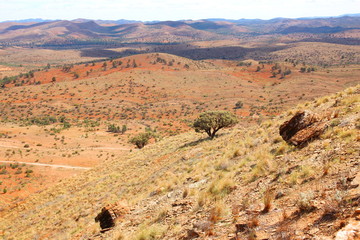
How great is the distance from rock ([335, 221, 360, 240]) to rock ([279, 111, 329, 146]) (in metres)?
5.05

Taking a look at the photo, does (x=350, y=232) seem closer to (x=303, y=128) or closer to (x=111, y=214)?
(x=303, y=128)

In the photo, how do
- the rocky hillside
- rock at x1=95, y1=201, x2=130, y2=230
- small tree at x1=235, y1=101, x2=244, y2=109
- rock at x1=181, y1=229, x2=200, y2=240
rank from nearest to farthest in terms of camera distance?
the rocky hillside
rock at x1=181, y1=229, x2=200, y2=240
rock at x1=95, y1=201, x2=130, y2=230
small tree at x1=235, y1=101, x2=244, y2=109

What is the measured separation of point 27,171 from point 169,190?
22.4 metres

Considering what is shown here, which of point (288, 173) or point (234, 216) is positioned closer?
point (234, 216)

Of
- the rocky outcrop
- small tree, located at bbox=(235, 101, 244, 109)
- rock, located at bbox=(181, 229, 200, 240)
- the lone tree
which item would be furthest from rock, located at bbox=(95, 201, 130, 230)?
small tree, located at bbox=(235, 101, 244, 109)

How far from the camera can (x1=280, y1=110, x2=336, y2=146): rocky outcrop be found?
8.58 meters

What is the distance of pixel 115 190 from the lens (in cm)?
1560

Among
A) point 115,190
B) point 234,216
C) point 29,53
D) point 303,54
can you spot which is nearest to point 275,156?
point 234,216

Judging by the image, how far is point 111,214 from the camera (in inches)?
384

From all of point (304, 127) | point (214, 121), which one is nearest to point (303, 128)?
point (304, 127)

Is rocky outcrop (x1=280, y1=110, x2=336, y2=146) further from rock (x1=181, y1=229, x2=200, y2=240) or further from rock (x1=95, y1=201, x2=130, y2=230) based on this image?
rock (x1=95, y1=201, x2=130, y2=230)

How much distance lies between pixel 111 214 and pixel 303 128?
313 inches

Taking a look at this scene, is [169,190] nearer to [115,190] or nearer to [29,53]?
[115,190]

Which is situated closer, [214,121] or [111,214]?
[111,214]
